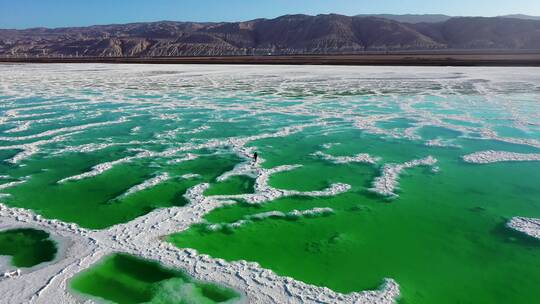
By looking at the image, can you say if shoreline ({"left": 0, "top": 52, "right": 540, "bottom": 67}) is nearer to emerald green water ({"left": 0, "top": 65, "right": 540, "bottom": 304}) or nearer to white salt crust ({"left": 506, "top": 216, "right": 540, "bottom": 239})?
emerald green water ({"left": 0, "top": 65, "right": 540, "bottom": 304})

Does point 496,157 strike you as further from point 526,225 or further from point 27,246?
point 27,246

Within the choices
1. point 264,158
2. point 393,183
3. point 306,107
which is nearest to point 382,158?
point 393,183

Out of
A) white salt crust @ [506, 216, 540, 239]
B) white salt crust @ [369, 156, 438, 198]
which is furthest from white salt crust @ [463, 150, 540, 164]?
white salt crust @ [506, 216, 540, 239]

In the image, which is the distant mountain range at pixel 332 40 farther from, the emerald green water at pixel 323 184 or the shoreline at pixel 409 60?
the emerald green water at pixel 323 184

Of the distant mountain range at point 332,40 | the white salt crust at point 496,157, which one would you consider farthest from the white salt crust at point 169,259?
Result: the distant mountain range at point 332,40

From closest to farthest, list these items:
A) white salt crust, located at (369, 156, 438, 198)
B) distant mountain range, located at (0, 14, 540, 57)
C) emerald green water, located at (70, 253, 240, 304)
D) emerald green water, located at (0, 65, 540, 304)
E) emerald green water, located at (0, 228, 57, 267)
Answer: emerald green water, located at (70, 253, 240, 304)
emerald green water, located at (0, 65, 540, 304)
emerald green water, located at (0, 228, 57, 267)
white salt crust, located at (369, 156, 438, 198)
distant mountain range, located at (0, 14, 540, 57)

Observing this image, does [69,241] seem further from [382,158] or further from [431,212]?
[382,158]
